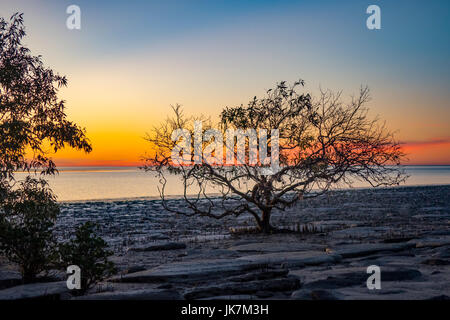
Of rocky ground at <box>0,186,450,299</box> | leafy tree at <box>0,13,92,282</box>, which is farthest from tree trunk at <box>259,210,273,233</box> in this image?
leafy tree at <box>0,13,92,282</box>

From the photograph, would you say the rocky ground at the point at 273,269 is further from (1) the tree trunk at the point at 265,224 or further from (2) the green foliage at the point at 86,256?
(1) the tree trunk at the point at 265,224

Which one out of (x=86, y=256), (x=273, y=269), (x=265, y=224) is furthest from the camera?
(x=265, y=224)

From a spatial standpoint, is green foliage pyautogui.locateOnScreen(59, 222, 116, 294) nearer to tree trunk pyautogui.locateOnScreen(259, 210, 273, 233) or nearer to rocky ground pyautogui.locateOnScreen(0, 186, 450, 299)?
rocky ground pyautogui.locateOnScreen(0, 186, 450, 299)

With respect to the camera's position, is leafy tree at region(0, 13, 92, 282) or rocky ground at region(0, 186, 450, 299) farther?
leafy tree at region(0, 13, 92, 282)

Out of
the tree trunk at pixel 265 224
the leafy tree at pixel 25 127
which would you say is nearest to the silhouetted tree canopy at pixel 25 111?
the leafy tree at pixel 25 127

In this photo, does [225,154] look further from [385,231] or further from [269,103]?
[385,231]

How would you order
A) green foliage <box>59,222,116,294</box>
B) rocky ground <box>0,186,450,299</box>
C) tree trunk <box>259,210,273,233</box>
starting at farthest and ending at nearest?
tree trunk <box>259,210,273,233</box>
green foliage <box>59,222,116,294</box>
rocky ground <box>0,186,450,299</box>

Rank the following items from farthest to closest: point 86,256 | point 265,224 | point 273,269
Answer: point 265,224, point 273,269, point 86,256

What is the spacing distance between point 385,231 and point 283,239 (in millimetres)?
5104

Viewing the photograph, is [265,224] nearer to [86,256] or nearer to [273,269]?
[273,269]

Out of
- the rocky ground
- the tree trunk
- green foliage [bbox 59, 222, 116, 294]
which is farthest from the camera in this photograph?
the tree trunk

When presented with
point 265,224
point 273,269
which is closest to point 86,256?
point 273,269
